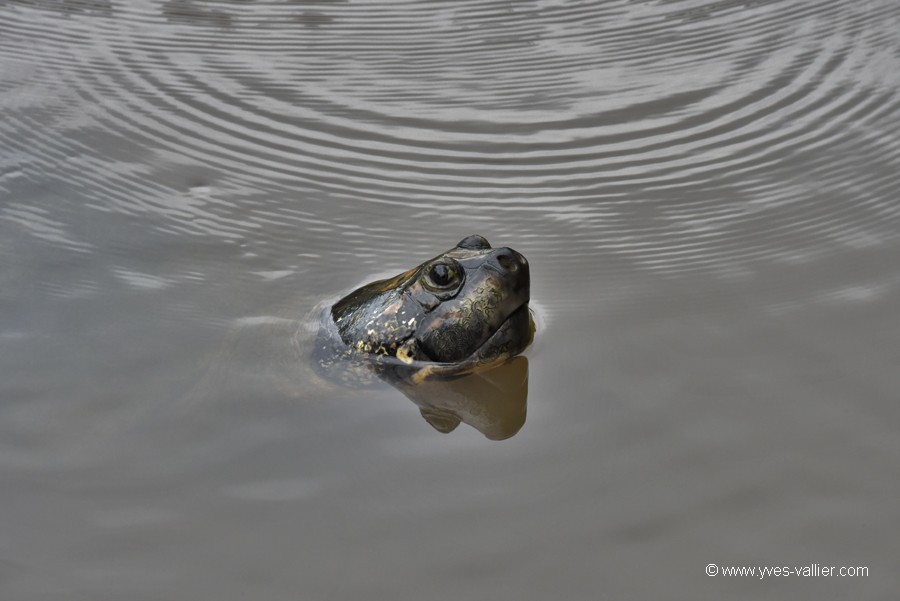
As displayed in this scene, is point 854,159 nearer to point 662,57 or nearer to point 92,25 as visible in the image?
point 662,57

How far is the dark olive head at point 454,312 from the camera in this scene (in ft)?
9.96

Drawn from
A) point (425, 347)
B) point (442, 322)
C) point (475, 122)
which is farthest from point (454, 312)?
point (475, 122)

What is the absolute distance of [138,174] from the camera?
417cm

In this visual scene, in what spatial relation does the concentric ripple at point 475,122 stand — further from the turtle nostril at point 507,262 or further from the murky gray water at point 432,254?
the turtle nostril at point 507,262

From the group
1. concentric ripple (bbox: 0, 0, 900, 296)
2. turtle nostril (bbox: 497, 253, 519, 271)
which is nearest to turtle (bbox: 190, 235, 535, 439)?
turtle nostril (bbox: 497, 253, 519, 271)

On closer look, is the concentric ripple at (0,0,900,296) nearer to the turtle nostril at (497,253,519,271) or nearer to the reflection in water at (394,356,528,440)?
the turtle nostril at (497,253,519,271)

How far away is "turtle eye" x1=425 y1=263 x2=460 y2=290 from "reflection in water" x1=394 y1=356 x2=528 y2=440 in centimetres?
30

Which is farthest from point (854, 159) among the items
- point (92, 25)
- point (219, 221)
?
point (92, 25)

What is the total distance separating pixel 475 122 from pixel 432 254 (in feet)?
3.49

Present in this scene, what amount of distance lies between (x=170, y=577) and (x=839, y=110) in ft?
10.9

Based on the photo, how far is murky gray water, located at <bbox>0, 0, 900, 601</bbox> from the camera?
2355 mm

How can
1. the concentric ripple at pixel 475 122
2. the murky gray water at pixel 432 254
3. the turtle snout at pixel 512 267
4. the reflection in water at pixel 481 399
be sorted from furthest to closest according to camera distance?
the concentric ripple at pixel 475 122
the turtle snout at pixel 512 267
the reflection in water at pixel 481 399
the murky gray water at pixel 432 254

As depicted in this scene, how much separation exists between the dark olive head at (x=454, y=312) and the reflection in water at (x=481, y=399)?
7 centimetres

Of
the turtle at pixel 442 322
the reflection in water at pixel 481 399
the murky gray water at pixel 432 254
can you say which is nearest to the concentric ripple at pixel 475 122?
the murky gray water at pixel 432 254
